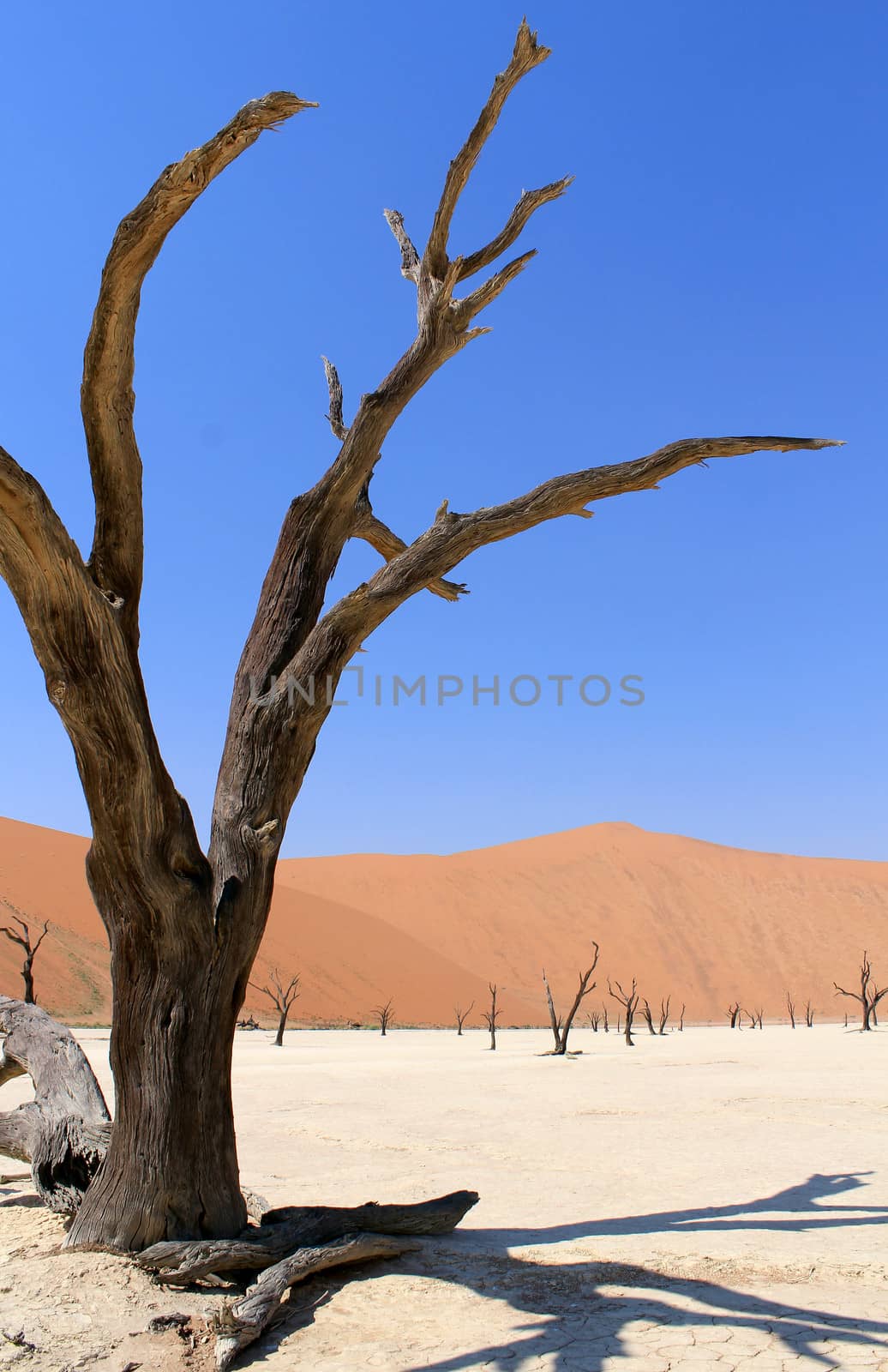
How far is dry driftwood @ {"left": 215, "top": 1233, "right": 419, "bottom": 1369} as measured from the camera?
359 centimetres

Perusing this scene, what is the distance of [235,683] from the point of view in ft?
16.8

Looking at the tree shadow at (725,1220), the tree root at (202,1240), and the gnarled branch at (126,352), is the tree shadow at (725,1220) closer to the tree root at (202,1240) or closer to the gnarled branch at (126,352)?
the tree root at (202,1240)

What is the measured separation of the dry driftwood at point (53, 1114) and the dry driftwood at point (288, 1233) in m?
1.03

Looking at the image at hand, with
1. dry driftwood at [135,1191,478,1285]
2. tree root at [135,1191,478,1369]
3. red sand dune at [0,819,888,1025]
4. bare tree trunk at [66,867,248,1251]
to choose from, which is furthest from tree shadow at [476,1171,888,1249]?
red sand dune at [0,819,888,1025]

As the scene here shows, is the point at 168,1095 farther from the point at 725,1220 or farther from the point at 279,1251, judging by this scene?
the point at 725,1220

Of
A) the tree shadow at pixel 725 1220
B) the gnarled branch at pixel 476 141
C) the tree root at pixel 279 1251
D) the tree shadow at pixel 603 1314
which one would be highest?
the gnarled branch at pixel 476 141

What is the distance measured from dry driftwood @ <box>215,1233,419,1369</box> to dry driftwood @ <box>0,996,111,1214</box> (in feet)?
4.57

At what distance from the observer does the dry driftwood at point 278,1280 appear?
3.59 m

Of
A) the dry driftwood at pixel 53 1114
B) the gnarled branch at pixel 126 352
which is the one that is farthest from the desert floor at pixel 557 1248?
the gnarled branch at pixel 126 352

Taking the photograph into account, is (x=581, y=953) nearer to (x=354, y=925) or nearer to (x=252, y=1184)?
(x=354, y=925)

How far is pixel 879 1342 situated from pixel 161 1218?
286cm

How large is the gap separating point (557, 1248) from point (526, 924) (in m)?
63.5

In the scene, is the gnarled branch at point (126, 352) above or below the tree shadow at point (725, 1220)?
above

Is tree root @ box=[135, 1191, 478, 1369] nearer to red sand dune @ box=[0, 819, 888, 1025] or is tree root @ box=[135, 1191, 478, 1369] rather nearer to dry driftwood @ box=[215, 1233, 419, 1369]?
dry driftwood @ box=[215, 1233, 419, 1369]
